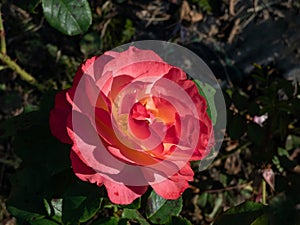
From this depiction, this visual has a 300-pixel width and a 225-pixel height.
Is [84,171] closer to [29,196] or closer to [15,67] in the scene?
[29,196]

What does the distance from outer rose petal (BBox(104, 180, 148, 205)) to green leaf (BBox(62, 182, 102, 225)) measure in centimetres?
11

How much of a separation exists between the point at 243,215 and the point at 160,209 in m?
0.19

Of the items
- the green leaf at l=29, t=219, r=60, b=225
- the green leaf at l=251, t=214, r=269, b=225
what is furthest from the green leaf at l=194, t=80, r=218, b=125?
the green leaf at l=29, t=219, r=60, b=225

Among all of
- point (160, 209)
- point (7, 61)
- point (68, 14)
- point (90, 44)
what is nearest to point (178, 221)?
point (160, 209)

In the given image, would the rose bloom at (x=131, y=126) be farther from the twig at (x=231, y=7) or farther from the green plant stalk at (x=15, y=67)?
the twig at (x=231, y=7)

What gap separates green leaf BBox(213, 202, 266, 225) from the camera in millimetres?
1025

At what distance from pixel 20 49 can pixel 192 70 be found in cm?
71

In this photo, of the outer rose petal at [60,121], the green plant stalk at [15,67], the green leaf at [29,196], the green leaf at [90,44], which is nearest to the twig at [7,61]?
the green plant stalk at [15,67]

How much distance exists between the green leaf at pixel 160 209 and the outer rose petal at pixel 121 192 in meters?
0.17

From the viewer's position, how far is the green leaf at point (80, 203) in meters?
1.05

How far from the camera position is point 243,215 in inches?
40.8

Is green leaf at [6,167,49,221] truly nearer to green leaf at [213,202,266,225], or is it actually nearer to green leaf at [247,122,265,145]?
green leaf at [213,202,266,225]

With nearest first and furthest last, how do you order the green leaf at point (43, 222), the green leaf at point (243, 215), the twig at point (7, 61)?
1. the green leaf at point (243, 215)
2. the green leaf at point (43, 222)
3. the twig at point (7, 61)

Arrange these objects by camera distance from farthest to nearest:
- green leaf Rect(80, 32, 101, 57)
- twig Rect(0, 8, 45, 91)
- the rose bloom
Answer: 1. green leaf Rect(80, 32, 101, 57)
2. twig Rect(0, 8, 45, 91)
3. the rose bloom
